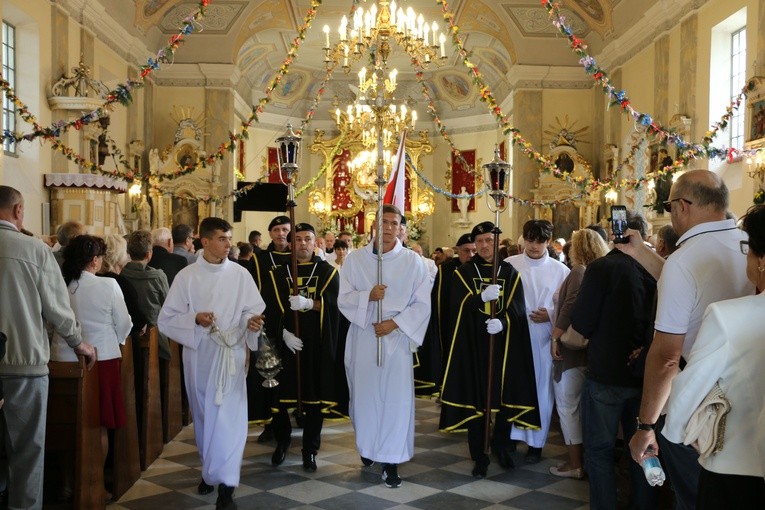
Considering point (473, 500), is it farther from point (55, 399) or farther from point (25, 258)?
point (25, 258)

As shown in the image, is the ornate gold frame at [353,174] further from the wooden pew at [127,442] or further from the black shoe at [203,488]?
the black shoe at [203,488]

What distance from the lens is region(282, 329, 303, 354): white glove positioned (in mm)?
6152

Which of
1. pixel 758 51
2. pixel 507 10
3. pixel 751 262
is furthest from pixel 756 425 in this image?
pixel 507 10

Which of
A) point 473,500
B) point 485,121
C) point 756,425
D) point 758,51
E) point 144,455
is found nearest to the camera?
point 756,425

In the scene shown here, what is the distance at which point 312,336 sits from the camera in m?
6.55

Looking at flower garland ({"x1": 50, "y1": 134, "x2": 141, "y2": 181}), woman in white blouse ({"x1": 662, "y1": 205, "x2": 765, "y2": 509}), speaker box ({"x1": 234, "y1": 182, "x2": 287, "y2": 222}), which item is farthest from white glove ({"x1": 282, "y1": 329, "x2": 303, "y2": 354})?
speaker box ({"x1": 234, "y1": 182, "x2": 287, "y2": 222})

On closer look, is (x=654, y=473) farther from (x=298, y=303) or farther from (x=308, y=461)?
(x=308, y=461)

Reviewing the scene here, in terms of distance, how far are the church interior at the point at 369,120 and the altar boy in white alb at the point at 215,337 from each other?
442 millimetres

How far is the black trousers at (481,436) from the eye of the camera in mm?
6293

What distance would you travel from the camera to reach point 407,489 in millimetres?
5859

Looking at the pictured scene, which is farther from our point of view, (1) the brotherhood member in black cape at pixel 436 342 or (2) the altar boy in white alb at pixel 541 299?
(1) the brotherhood member in black cape at pixel 436 342

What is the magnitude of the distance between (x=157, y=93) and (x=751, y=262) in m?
19.1

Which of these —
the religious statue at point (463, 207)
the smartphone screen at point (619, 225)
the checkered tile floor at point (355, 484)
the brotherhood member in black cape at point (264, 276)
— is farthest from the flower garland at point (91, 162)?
the religious statue at point (463, 207)

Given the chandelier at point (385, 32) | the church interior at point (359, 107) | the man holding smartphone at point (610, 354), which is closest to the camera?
the man holding smartphone at point (610, 354)
